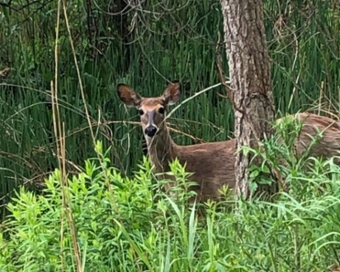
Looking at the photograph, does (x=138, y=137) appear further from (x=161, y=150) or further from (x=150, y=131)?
(x=150, y=131)

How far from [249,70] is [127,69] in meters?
4.40

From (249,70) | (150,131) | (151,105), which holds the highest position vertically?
(249,70)

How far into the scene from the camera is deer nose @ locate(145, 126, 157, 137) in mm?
7324

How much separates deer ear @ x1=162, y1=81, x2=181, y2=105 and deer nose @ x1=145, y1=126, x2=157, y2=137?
1.62ft

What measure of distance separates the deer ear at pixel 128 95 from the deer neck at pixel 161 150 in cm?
41

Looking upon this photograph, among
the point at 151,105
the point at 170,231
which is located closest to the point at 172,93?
the point at 151,105

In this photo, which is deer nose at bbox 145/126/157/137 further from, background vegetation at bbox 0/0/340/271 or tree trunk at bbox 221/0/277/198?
tree trunk at bbox 221/0/277/198

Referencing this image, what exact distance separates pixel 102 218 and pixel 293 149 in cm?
99

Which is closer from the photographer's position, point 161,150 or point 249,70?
point 249,70

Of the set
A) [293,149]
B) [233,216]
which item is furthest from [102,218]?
[293,149]


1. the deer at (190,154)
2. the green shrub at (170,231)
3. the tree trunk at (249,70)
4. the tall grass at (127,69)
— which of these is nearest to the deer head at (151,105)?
the deer at (190,154)

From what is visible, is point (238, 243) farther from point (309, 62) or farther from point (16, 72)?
point (16, 72)

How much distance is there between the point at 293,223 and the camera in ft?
12.9

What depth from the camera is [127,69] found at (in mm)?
9703
